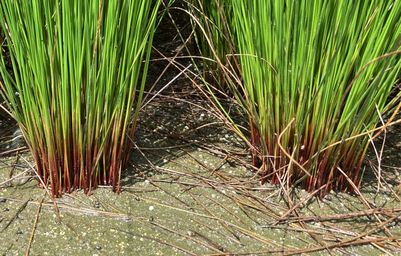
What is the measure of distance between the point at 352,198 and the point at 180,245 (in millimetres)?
674

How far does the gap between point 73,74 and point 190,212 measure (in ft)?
1.98

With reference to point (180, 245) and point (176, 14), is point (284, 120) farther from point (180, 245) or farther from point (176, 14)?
point (176, 14)

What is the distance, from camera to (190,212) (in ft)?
4.65

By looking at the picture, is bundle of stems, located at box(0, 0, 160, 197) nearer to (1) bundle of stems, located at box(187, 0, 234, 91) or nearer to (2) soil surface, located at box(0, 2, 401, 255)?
(2) soil surface, located at box(0, 2, 401, 255)

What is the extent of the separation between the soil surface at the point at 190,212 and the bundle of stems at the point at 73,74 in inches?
4.7

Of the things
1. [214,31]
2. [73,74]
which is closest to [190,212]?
[73,74]

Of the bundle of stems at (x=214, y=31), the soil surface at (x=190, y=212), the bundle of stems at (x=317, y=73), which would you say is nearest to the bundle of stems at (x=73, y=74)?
the soil surface at (x=190, y=212)

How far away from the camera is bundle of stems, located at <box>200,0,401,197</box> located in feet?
3.94

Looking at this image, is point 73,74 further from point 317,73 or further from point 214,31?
point 214,31

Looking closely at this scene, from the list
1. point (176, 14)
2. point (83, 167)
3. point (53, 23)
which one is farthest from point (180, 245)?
point (176, 14)

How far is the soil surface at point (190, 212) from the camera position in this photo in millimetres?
1279

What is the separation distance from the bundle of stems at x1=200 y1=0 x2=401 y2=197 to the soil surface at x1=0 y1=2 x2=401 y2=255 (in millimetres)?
124

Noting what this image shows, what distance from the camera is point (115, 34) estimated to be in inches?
47.6

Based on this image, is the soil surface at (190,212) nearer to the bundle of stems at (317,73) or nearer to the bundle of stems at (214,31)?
the bundle of stems at (317,73)
